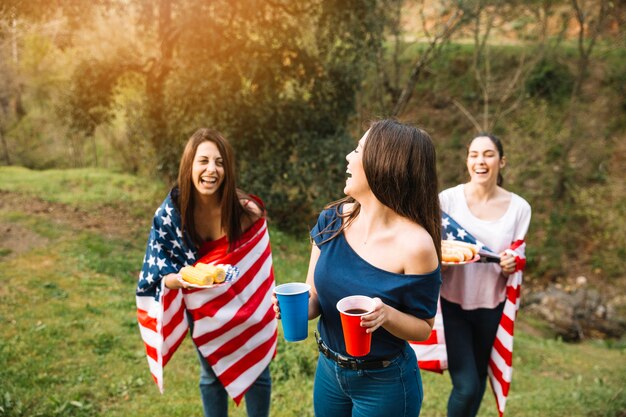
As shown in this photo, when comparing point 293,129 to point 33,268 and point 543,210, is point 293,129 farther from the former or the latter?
point 543,210

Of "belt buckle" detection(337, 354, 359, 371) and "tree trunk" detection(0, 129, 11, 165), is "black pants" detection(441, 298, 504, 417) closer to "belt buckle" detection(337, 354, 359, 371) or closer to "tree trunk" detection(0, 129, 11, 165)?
"belt buckle" detection(337, 354, 359, 371)

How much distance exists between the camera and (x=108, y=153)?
23.4m

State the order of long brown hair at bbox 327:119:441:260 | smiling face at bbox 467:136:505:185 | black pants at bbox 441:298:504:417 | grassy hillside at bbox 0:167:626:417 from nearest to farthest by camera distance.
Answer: long brown hair at bbox 327:119:441:260
black pants at bbox 441:298:504:417
smiling face at bbox 467:136:505:185
grassy hillside at bbox 0:167:626:417

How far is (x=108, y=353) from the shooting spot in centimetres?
542

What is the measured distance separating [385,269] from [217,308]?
1854 millimetres

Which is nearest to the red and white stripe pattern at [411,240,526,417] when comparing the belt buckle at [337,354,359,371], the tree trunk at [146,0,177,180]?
the belt buckle at [337,354,359,371]

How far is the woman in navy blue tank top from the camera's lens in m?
2.14

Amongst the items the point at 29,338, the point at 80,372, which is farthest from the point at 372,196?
the point at 29,338

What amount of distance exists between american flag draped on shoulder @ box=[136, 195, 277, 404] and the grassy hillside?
918 mm

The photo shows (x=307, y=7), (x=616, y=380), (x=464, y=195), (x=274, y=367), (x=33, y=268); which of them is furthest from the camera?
(x=307, y=7)

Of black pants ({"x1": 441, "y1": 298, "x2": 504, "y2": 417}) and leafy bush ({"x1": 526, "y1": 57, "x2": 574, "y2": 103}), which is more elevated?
leafy bush ({"x1": 526, "y1": 57, "x2": 574, "y2": 103})

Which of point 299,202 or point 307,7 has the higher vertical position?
point 307,7

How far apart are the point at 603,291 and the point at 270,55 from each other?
11838mm

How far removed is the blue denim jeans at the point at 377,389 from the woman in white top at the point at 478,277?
4.17 feet
